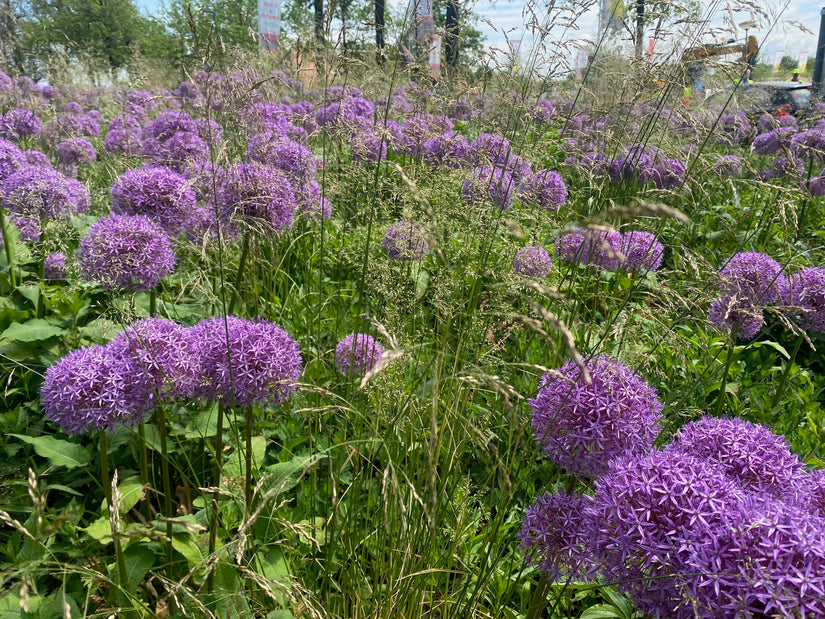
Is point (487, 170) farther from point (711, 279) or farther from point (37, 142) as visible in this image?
point (37, 142)

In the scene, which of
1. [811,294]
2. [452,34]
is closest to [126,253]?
[452,34]

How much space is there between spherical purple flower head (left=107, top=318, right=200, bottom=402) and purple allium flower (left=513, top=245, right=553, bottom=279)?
1.69 meters

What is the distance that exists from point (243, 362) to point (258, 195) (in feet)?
3.01

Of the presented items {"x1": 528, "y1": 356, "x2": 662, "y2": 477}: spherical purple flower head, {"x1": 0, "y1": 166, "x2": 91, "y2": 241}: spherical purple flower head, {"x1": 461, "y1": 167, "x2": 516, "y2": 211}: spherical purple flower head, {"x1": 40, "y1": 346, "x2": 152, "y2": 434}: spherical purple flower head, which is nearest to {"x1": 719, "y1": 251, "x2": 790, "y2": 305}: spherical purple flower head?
{"x1": 461, "y1": 167, "x2": 516, "y2": 211}: spherical purple flower head

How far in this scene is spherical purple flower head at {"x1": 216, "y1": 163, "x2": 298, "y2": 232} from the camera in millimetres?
2289

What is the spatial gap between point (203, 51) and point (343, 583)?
1.71 m

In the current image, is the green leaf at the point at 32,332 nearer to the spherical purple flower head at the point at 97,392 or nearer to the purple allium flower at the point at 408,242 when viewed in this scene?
the spherical purple flower head at the point at 97,392

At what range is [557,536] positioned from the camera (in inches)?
57.3

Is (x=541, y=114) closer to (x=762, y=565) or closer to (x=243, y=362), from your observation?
(x=243, y=362)

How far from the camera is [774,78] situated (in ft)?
62.4

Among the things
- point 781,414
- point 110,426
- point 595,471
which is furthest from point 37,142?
point 781,414

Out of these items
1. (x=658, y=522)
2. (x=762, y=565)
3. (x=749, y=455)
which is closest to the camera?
(x=762, y=565)

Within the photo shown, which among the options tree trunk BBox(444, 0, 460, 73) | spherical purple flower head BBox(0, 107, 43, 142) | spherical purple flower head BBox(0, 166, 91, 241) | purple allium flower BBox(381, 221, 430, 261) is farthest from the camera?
spherical purple flower head BBox(0, 107, 43, 142)

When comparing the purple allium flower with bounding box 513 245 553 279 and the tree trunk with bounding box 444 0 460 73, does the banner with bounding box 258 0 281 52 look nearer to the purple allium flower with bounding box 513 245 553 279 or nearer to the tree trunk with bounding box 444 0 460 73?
the tree trunk with bounding box 444 0 460 73
